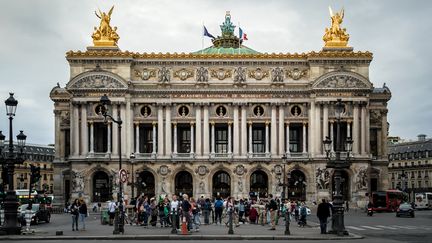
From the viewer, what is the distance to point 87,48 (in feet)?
367

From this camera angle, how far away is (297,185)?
364 ft

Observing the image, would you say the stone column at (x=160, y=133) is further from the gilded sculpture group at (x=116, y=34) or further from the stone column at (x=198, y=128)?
the gilded sculpture group at (x=116, y=34)

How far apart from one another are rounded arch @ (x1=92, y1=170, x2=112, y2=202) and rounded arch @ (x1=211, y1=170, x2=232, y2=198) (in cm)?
1537

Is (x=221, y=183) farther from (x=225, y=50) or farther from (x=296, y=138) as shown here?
(x=225, y=50)

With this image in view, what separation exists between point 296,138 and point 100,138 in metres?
29.5

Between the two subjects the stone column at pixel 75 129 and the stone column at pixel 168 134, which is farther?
the stone column at pixel 168 134

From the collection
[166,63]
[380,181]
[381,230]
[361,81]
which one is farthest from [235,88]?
[381,230]

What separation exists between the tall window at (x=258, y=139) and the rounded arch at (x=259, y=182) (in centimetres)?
420

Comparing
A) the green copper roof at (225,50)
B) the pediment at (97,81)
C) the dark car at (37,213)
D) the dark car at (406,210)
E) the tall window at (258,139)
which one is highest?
the green copper roof at (225,50)

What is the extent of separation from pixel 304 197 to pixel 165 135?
22.2 m

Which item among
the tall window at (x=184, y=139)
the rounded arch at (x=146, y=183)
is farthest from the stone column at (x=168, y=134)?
the rounded arch at (x=146, y=183)

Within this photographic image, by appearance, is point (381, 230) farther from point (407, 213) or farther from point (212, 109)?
point (212, 109)

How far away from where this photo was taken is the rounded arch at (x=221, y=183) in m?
111

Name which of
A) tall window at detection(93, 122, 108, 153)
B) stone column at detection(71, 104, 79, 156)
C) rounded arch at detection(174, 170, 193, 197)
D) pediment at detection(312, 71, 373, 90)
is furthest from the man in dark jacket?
tall window at detection(93, 122, 108, 153)
